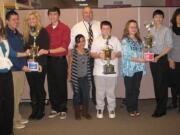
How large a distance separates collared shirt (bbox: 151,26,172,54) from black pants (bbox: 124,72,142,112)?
46cm

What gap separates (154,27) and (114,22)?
1.20 meters

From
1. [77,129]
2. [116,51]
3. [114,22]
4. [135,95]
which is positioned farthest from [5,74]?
[114,22]

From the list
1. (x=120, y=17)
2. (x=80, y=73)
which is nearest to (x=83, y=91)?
(x=80, y=73)

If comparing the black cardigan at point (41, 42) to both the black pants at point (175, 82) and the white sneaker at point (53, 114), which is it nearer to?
the white sneaker at point (53, 114)

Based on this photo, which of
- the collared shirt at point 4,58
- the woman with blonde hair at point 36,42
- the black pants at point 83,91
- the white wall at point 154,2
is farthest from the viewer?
the white wall at point 154,2

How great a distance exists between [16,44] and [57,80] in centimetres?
92

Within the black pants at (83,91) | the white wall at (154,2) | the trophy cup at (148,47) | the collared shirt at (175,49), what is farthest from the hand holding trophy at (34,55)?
the white wall at (154,2)

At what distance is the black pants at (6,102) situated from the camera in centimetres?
401

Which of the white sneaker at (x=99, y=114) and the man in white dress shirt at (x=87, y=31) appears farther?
the man in white dress shirt at (x=87, y=31)

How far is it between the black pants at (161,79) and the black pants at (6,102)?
86.2 inches

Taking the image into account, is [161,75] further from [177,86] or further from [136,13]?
[136,13]

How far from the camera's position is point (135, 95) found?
17.5ft

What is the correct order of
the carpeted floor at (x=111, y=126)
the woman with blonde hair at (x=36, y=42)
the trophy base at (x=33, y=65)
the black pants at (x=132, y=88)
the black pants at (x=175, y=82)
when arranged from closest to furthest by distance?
1. the carpeted floor at (x=111, y=126)
2. the trophy base at (x=33, y=65)
3. the woman with blonde hair at (x=36, y=42)
4. the black pants at (x=132, y=88)
5. the black pants at (x=175, y=82)

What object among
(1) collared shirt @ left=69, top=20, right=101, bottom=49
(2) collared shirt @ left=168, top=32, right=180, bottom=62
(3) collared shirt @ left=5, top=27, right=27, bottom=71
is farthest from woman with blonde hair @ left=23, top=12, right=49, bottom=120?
(2) collared shirt @ left=168, top=32, right=180, bottom=62
